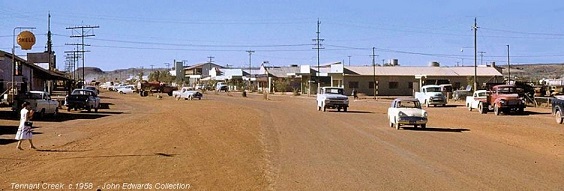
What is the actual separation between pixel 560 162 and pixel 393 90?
8604cm

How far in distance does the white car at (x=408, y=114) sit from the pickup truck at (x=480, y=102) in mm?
17594

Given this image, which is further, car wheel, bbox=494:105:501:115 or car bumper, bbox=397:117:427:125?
car wheel, bbox=494:105:501:115

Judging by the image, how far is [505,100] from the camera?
4350 cm

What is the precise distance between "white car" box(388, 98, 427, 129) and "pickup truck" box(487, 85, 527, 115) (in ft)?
49.8

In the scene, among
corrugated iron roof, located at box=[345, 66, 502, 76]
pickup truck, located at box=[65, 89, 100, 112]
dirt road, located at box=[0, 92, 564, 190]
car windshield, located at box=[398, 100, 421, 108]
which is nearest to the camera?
dirt road, located at box=[0, 92, 564, 190]

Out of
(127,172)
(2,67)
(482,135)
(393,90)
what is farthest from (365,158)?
(393,90)

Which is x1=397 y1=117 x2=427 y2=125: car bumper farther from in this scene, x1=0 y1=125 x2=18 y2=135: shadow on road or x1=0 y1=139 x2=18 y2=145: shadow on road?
x1=0 y1=125 x2=18 y2=135: shadow on road

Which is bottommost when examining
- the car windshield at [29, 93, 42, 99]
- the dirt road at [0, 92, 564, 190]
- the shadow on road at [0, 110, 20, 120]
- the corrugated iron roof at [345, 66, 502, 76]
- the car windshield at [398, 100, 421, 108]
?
the dirt road at [0, 92, 564, 190]

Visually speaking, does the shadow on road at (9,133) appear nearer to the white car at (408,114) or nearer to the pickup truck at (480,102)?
the white car at (408,114)

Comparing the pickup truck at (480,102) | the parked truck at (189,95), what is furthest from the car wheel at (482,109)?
the parked truck at (189,95)

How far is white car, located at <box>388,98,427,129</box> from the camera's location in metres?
29.2

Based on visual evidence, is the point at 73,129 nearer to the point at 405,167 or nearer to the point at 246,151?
the point at 246,151

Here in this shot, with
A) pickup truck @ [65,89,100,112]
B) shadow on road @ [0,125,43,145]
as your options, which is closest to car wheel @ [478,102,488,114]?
pickup truck @ [65,89,100,112]

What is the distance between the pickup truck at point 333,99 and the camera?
47844 millimetres
